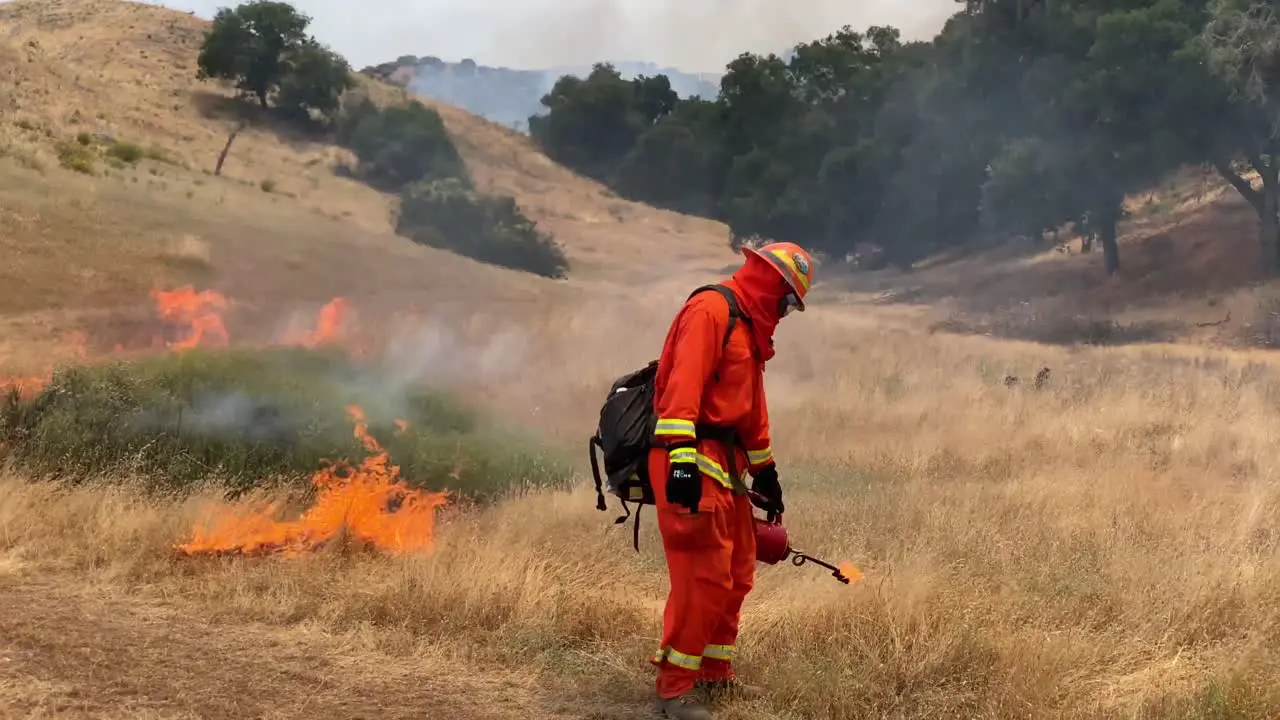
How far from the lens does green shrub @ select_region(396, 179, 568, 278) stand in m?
32.6

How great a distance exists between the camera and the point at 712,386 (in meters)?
4.15

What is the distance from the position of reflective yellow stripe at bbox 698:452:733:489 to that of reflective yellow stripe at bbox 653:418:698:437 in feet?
0.75

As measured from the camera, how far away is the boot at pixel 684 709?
13.4 ft

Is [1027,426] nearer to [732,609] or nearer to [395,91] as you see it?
[732,609]

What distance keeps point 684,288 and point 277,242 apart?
14.0 meters

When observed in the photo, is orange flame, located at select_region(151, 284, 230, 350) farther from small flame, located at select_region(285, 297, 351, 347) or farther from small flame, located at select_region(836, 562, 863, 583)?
small flame, located at select_region(836, 562, 863, 583)

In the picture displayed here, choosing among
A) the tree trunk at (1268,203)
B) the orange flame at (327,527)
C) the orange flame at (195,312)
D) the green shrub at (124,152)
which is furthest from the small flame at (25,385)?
the tree trunk at (1268,203)

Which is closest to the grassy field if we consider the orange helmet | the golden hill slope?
the orange helmet

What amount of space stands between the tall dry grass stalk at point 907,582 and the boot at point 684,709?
0.18 m

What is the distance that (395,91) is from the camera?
59688 millimetres

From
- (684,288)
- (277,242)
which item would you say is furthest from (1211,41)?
(277,242)

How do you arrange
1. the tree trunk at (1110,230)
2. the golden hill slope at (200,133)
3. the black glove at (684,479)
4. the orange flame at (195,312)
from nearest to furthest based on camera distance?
the black glove at (684,479)
the orange flame at (195,312)
the tree trunk at (1110,230)
the golden hill slope at (200,133)

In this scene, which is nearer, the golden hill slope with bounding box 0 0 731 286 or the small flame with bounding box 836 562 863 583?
the small flame with bounding box 836 562 863 583

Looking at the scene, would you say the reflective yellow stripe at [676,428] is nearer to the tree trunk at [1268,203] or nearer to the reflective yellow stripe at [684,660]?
the reflective yellow stripe at [684,660]
